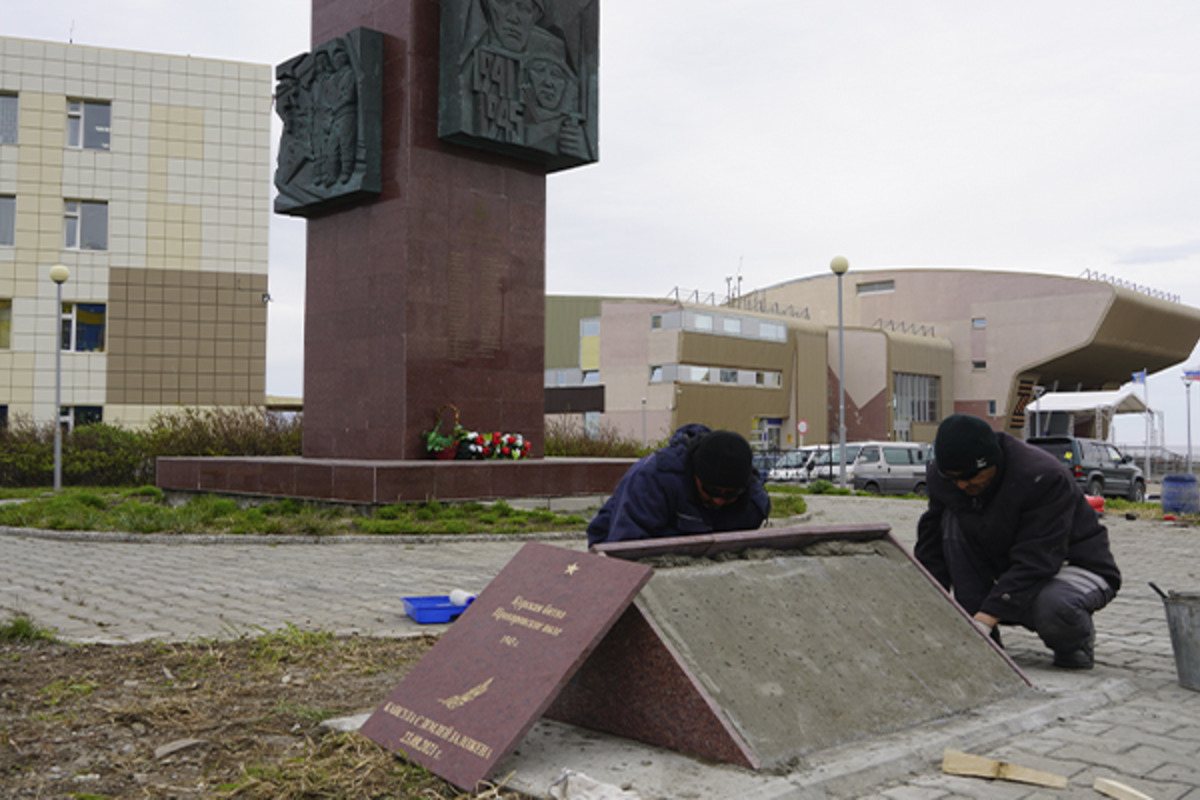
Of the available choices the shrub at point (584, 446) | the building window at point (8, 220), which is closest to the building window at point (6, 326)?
the building window at point (8, 220)

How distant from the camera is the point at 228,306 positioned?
3653cm

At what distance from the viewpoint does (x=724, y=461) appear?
487 cm

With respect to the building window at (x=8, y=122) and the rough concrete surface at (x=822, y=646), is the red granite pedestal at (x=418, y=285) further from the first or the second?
the building window at (x=8, y=122)

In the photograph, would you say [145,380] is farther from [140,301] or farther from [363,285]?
[363,285]

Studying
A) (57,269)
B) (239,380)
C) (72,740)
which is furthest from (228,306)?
(72,740)

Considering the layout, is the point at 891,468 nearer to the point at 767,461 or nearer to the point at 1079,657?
the point at 767,461

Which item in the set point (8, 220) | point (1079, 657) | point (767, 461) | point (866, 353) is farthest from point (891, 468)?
point (866, 353)

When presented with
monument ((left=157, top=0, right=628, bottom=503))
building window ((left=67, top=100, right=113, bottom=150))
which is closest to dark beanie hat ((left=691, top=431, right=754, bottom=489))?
monument ((left=157, top=0, right=628, bottom=503))

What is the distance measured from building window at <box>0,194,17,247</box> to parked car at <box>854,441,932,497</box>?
2803 cm

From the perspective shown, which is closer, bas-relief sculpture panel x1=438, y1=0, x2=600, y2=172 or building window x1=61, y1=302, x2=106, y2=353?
bas-relief sculpture panel x1=438, y1=0, x2=600, y2=172

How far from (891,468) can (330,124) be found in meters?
18.3

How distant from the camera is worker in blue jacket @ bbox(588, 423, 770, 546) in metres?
4.91

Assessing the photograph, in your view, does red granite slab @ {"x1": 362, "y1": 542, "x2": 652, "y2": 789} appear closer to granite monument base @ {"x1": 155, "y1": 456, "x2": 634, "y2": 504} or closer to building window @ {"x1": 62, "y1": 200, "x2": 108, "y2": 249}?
granite monument base @ {"x1": 155, "y1": 456, "x2": 634, "y2": 504}

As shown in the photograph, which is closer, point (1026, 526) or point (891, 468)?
point (1026, 526)
